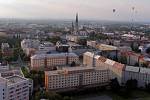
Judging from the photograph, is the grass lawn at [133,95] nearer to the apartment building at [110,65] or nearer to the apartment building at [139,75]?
the apartment building at [139,75]

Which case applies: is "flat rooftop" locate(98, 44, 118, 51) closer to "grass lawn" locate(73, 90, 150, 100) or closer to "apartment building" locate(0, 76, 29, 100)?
"grass lawn" locate(73, 90, 150, 100)


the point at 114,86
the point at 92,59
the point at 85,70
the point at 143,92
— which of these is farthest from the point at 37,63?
the point at 143,92

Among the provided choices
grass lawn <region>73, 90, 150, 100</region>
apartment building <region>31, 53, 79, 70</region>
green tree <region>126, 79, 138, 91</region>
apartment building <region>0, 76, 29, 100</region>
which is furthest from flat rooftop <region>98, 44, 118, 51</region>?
apartment building <region>0, 76, 29, 100</region>

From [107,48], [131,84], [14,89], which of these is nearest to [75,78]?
[131,84]

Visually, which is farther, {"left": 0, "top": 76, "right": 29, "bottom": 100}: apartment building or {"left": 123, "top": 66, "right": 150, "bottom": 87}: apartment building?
{"left": 123, "top": 66, "right": 150, "bottom": 87}: apartment building

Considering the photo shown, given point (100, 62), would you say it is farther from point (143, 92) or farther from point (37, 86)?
point (37, 86)

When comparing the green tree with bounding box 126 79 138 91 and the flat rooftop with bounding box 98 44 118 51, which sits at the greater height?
the flat rooftop with bounding box 98 44 118 51

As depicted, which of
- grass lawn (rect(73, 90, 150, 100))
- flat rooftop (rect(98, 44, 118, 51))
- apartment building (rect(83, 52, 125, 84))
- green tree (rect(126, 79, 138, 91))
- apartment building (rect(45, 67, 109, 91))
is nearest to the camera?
grass lawn (rect(73, 90, 150, 100))
